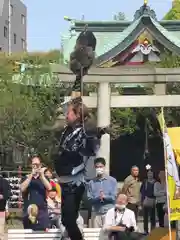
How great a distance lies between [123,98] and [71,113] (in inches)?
286

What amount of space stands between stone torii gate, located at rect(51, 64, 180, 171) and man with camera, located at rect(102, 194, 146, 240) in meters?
4.56

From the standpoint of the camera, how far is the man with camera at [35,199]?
361 inches

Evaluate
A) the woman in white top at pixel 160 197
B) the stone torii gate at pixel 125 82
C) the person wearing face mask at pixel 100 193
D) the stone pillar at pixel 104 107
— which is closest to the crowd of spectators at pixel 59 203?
the person wearing face mask at pixel 100 193

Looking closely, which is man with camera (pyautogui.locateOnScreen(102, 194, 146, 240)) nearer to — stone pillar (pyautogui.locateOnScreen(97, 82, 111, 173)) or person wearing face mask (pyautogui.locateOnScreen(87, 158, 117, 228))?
person wearing face mask (pyautogui.locateOnScreen(87, 158, 117, 228))

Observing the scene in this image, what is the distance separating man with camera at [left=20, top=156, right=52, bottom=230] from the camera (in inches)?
361

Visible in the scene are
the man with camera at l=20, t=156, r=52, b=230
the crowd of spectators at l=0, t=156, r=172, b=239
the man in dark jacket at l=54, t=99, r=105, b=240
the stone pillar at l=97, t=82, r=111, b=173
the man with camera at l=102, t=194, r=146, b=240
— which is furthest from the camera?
the stone pillar at l=97, t=82, r=111, b=173

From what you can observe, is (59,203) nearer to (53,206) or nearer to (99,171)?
(53,206)

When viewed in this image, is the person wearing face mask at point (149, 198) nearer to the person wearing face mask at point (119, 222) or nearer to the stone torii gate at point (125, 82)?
the stone torii gate at point (125, 82)

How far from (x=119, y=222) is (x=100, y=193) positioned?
1.51 m

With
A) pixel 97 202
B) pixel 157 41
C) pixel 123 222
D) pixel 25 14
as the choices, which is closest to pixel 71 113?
pixel 123 222

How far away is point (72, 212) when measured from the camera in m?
6.03

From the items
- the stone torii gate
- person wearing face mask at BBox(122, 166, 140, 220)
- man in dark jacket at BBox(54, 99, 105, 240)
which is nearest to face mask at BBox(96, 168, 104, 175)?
person wearing face mask at BBox(122, 166, 140, 220)

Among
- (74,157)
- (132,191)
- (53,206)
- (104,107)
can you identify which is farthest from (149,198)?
(74,157)

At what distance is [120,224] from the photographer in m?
8.20
